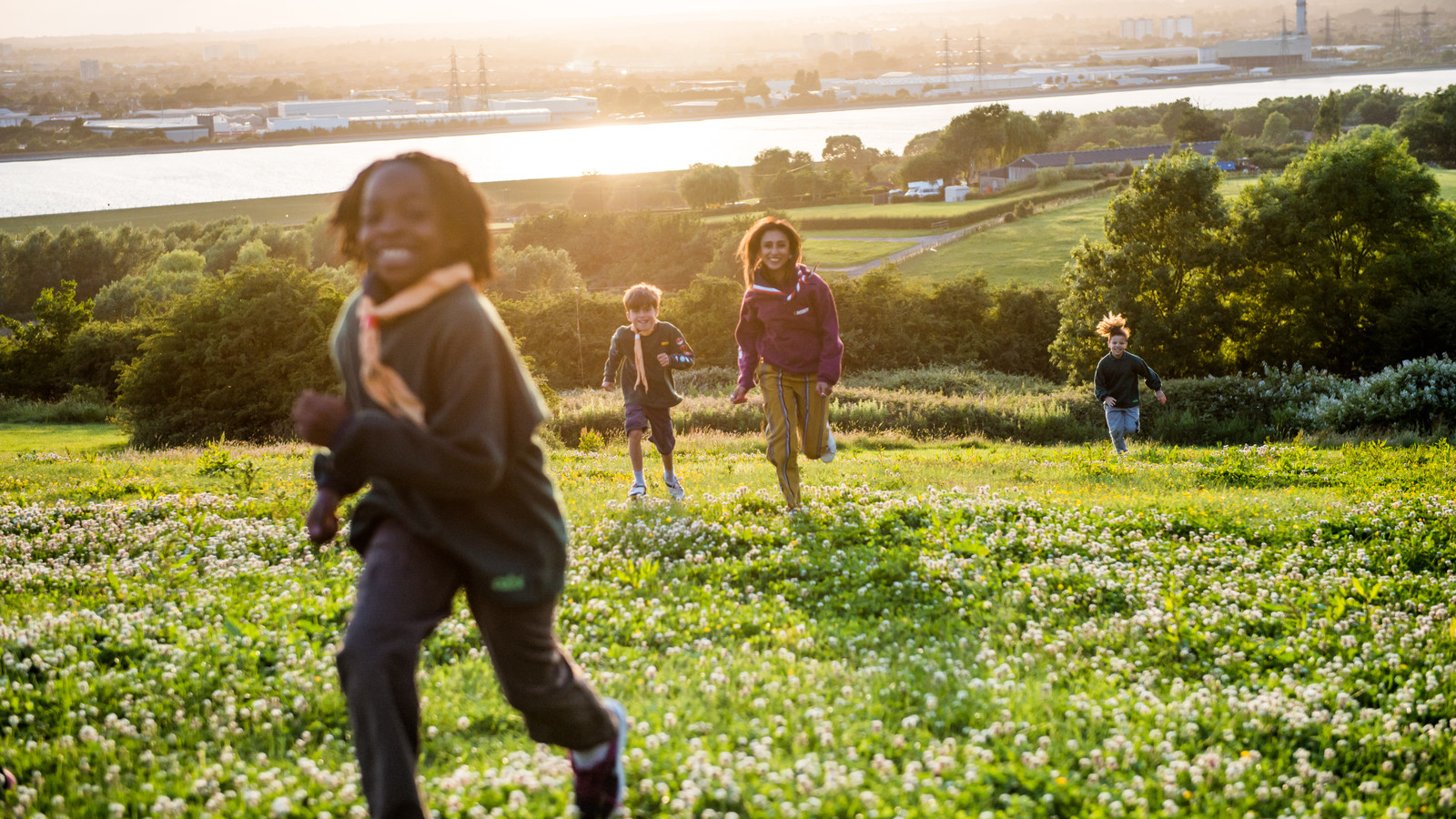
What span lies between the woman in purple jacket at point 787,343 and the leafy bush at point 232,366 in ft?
87.6

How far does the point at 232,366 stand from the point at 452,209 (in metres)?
34.5

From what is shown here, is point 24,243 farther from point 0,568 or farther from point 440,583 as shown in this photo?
point 440,583

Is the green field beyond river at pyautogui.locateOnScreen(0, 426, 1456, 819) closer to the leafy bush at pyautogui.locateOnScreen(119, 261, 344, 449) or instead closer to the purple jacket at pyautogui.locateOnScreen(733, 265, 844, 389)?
the purple jacket at pyautogui.locateOnScreen(733, 265, 844, 389)

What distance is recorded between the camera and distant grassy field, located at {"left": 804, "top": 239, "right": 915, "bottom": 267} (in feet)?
263

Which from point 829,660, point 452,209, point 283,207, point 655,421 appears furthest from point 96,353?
point 283,207

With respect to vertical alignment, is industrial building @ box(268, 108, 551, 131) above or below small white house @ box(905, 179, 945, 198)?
above

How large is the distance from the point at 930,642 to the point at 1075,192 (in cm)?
11100

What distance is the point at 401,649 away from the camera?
12.3 ft

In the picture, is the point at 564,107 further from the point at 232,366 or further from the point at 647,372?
the point at 647,372

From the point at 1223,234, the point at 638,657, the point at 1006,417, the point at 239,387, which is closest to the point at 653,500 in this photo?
the point at 638,657

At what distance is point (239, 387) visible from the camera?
34.5 meters

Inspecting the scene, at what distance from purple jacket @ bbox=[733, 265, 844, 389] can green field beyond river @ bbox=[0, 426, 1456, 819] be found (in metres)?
1.56

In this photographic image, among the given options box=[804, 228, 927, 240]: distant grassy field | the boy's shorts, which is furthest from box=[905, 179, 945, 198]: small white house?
the boy's shorts

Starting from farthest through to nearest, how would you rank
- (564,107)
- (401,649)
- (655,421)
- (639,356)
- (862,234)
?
(564,107)
(862,234)
(655,421)
(639,356)
(401,649)
